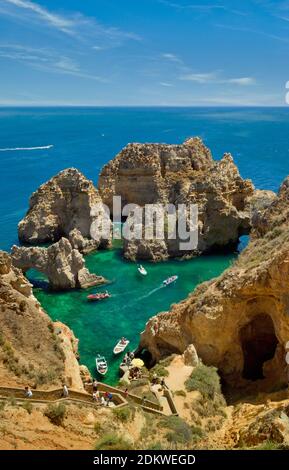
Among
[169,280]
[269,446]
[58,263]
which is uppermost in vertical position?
[269,446]

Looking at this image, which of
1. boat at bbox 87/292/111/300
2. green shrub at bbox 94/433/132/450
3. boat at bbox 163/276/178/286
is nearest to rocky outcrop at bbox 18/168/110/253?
boat at bbox 163/276/178/286

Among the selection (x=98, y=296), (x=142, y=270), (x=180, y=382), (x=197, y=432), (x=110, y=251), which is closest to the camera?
(x=197, y=432)

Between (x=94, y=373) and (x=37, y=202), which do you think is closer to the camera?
(x=94, y=373)

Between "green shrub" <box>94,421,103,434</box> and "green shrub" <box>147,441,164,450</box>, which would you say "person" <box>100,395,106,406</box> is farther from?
"green shrub" <box>147,441,164,450</box>

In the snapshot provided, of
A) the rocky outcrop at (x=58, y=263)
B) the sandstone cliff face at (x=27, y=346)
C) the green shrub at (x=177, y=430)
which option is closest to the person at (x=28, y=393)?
the sandstone cliff face at (x=27, y=346)

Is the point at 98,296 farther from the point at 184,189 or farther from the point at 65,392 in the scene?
the point at 65,392

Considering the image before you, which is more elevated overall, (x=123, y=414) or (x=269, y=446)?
(x=269, y=446)

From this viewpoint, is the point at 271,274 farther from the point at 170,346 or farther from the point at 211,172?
the point at 211,172

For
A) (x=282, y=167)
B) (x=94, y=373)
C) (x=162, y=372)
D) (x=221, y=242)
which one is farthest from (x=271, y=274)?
(x=282, y=167)

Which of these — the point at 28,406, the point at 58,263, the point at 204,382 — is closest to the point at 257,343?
the point at 204,382
